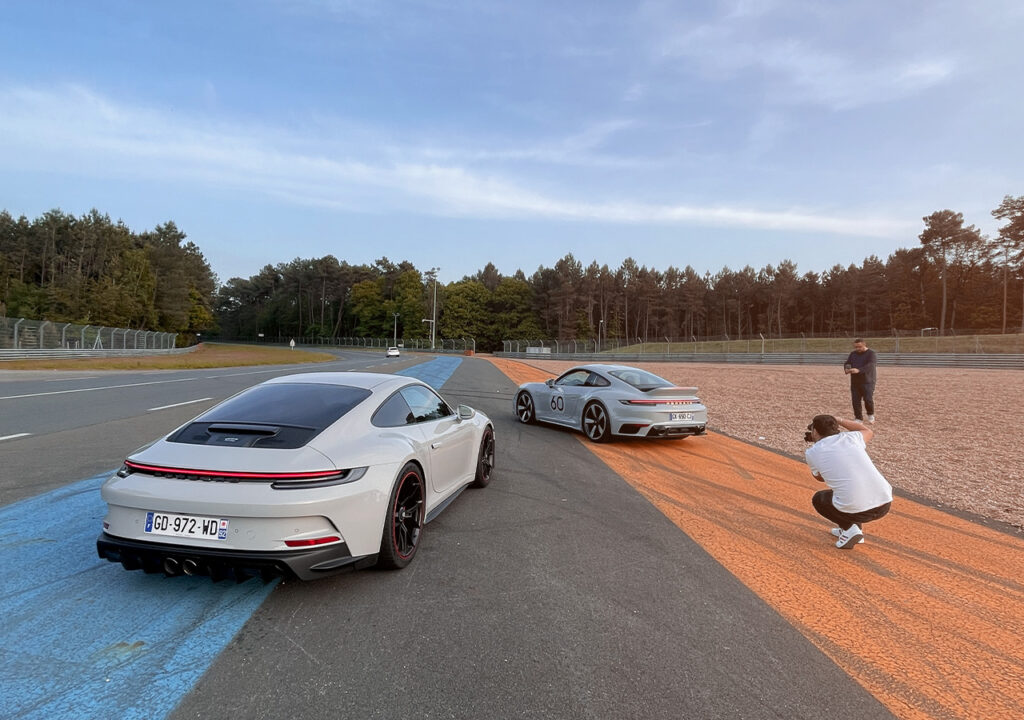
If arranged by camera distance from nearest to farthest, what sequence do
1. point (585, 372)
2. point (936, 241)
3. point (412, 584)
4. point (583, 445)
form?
1. point (412, 584)
2. point (583, 445)
3. point (585, 372)
4. point (936, 241)

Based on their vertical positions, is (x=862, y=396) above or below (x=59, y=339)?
below

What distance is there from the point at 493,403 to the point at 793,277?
99.6 meters

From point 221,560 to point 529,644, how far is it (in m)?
1.66

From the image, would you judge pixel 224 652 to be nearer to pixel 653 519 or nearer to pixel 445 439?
pixel 445 439

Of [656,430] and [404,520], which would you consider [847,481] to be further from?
[656,430]

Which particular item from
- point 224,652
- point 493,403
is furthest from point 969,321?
point 224,652

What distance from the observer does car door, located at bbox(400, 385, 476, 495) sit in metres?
4.43

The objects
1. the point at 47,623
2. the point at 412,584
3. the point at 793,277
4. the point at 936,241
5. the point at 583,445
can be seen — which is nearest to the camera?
the point at 47,623

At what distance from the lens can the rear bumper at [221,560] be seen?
2857 millimetres

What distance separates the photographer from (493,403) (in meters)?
14.5

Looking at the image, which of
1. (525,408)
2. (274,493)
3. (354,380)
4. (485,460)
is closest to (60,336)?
(525,408)

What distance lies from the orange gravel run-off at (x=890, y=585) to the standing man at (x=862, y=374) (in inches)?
237

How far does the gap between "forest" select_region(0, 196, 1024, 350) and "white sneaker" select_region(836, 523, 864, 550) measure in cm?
5536

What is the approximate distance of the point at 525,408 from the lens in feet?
35.6
